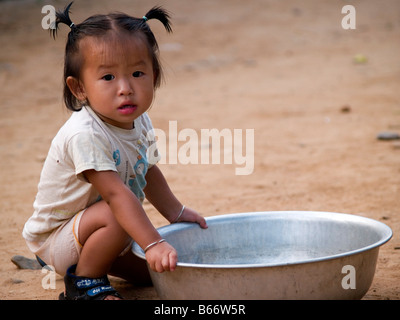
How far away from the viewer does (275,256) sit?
2.31m

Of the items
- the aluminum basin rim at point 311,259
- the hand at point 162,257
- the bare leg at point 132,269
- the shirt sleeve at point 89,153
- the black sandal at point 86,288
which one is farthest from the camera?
the bare leg at point 132,269

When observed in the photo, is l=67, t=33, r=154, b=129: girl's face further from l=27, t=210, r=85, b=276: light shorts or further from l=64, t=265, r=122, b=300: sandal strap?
l=64, t=265, r=122, b=300: sandal strap

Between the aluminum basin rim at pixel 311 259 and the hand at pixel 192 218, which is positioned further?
the hand at pixel 192 218

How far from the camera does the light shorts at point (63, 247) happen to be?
206cm

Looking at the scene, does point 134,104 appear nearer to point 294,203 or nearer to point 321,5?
point 294,203

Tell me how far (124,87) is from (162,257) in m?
0.54

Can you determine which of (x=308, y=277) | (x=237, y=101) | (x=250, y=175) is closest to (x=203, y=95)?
(x=237, y=101)

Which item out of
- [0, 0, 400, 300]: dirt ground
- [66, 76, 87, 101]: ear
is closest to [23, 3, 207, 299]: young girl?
[66, 76, 87, 101]: ear

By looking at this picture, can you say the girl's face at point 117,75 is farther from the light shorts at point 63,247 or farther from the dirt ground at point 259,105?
the dirt ground at point 259,105

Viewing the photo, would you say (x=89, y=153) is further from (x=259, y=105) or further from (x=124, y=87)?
(x=259, y=105)

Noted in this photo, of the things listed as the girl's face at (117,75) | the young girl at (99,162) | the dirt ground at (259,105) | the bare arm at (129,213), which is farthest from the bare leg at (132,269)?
the girl's face at (117,75)

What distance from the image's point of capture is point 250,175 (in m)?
3.76

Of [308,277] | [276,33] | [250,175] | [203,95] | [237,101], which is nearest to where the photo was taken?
[308,277]

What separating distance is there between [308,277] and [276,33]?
8.33 m
